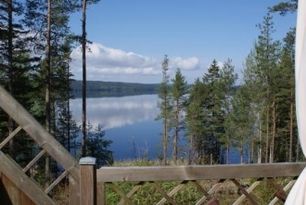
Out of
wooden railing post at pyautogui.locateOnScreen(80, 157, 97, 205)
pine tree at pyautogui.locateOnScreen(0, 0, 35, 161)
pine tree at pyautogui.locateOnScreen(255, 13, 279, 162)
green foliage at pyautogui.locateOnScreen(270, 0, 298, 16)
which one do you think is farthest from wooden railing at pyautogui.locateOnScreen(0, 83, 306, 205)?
pine tree at pyautogui.locateOnScreen(255, 13, 279, 162)

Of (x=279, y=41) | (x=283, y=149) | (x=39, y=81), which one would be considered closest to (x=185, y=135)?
(x=283, y=149)

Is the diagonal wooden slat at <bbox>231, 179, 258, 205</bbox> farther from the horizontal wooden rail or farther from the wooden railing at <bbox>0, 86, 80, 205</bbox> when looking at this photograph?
the wooden railing at <bbox>0, 86, 80, 205</bbox>

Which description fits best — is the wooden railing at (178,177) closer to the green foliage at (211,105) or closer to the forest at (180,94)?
the forest at (180,94)

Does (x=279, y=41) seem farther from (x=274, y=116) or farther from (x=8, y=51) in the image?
(x=8, y=51)

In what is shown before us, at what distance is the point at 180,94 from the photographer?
47281 millimetres

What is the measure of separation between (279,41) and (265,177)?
29587 millimetres

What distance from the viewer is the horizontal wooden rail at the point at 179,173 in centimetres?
318

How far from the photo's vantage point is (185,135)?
4606 cm

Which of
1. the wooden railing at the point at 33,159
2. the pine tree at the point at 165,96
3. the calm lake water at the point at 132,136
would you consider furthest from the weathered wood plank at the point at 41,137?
the pine tree at the point at 165,96

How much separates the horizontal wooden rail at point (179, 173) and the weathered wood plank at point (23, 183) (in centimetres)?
46

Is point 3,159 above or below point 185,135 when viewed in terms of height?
above

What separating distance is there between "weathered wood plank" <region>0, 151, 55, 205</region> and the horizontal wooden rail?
1.52 ft

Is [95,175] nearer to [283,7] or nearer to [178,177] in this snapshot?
[178,177]

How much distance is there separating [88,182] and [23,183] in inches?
20.6
